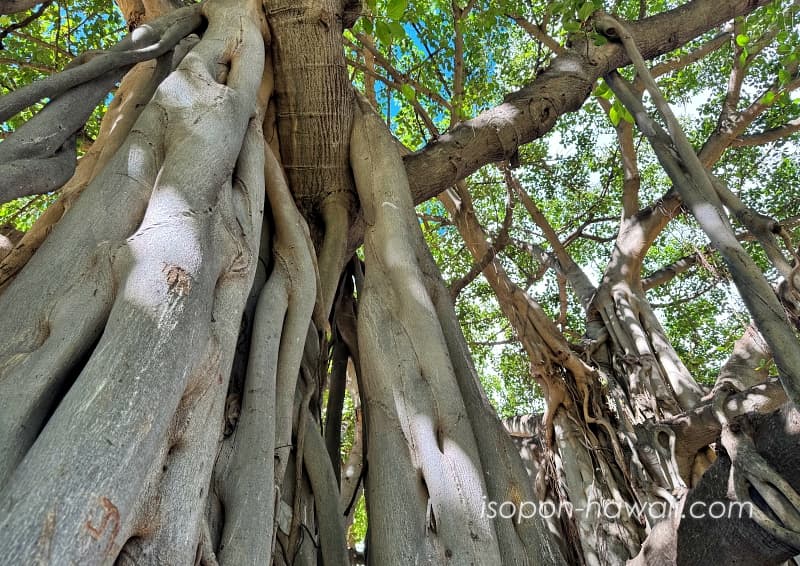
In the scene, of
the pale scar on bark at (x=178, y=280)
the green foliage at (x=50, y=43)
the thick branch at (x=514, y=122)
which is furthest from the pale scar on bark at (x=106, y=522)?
the green foliage at (x=50, y=43)

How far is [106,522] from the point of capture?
1.89ft

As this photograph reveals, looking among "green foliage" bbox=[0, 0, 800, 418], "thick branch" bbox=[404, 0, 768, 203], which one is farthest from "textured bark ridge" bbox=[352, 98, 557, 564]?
"green foliage" bbox=[0, 0, 800, 418]

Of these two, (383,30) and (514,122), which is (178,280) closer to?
(383,30)

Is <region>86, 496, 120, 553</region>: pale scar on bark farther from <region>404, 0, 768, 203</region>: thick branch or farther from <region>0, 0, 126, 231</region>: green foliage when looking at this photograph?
<region>0, 0, 126, 231</region>: green foliage

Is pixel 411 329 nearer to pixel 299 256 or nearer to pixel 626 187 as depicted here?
pixel 299 256

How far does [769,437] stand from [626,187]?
3.57 metres

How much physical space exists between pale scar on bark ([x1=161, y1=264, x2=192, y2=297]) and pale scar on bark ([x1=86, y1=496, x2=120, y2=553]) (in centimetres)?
33

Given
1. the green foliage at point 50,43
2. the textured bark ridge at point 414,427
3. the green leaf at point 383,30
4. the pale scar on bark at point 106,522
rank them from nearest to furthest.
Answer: the pale scar on bark at point 106,522 → the textured bark ridge at point 414,427 → the green leaf at point 383,30 → the green foliage at point 50,43

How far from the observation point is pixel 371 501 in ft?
4.08

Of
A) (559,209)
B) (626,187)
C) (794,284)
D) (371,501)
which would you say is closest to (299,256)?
(371,501)

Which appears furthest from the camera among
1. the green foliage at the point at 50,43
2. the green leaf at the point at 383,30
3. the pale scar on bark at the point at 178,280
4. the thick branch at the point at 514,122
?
the green foliage at the point at 50,43

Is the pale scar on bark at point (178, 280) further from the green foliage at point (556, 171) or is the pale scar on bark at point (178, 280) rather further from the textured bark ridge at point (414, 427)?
the green foliage at point (556, 171)

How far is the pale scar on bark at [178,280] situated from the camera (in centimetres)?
84

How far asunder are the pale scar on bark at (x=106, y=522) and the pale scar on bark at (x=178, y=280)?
0.33m
